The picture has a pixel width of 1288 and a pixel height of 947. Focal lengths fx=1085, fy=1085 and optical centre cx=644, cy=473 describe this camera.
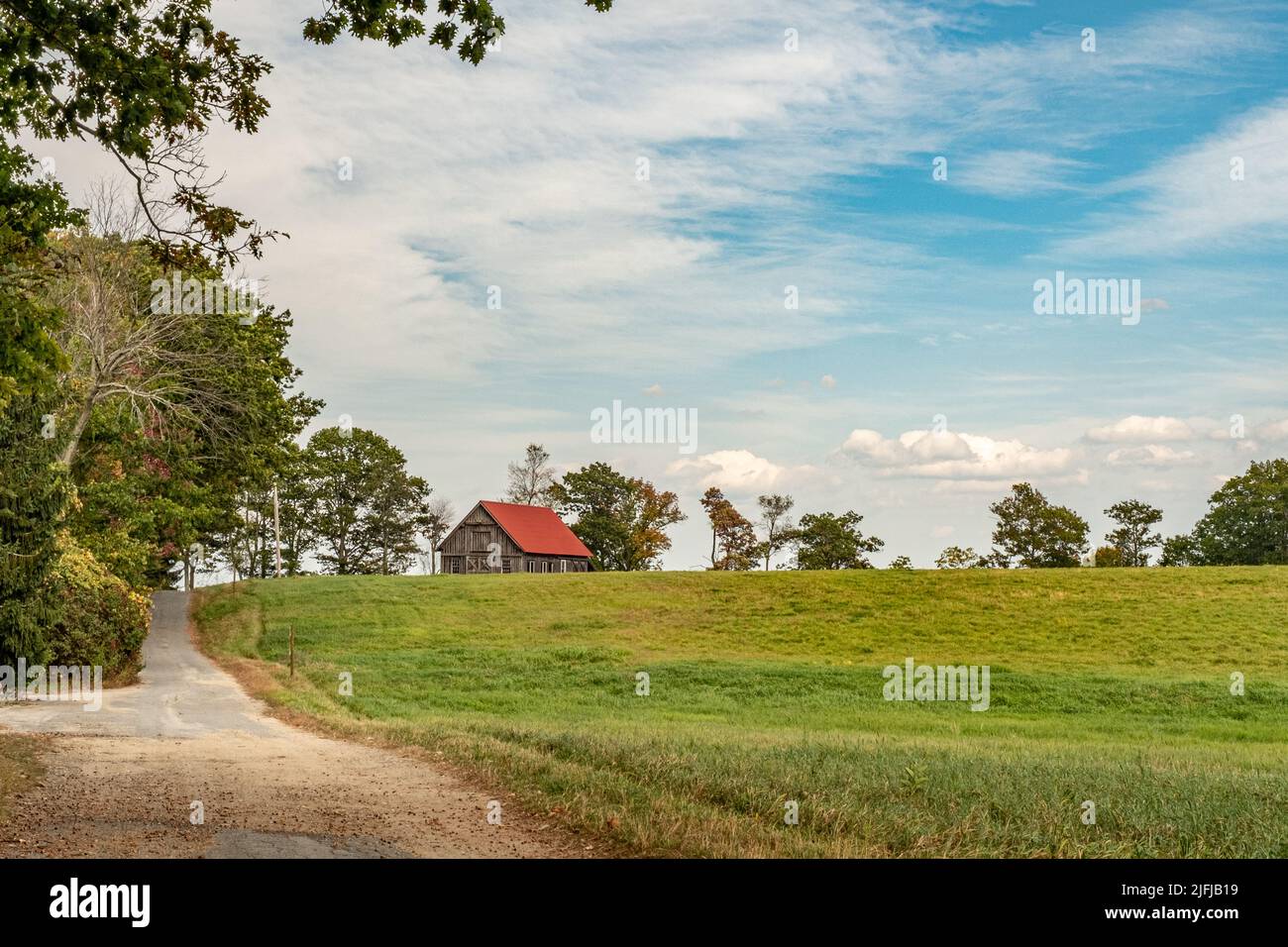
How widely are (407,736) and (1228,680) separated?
2613 centimetres

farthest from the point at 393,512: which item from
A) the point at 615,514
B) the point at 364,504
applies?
the point at 615,514

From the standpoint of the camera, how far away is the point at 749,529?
9250 cm

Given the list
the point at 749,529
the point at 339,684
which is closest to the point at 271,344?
the point at 339,684

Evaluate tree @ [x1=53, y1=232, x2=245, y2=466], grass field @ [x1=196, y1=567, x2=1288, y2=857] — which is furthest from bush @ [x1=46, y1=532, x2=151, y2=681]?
grass field @ [x1=196, y1=567, x2=1288, y2=857]

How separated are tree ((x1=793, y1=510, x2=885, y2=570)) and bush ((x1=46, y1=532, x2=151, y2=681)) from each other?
6579 cm

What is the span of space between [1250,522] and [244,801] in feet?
308

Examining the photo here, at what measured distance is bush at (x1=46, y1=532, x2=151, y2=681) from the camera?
89.7 feet

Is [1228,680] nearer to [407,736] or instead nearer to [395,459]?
[407,736]

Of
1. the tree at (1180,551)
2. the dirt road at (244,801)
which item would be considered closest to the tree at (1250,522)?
the tree at (1180,551)

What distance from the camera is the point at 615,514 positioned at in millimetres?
99438

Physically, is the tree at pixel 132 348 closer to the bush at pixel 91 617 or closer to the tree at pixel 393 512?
the bush at pixel 91 617

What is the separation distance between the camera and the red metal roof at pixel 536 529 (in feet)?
279

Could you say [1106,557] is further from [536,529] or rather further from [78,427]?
[78,427]

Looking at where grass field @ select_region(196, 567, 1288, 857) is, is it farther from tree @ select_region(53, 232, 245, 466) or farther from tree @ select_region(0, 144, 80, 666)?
tree @ select_region(53, 232, 245, 466)
